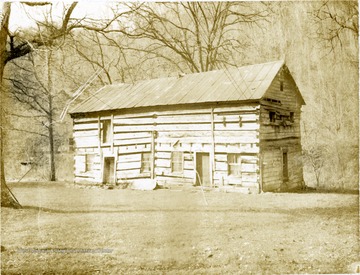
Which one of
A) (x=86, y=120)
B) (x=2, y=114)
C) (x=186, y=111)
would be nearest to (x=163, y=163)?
(x=186, y=111)

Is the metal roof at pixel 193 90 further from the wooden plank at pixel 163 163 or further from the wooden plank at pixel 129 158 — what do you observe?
the wooden plank at pixel 163 163

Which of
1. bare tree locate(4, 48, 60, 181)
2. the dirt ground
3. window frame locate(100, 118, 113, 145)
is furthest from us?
window frame locate(100, 118, 113, 145)

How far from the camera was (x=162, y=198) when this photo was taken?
11.9m

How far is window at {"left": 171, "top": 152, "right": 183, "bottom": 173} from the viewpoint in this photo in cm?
1480

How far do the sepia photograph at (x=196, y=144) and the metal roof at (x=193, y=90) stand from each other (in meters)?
0.10

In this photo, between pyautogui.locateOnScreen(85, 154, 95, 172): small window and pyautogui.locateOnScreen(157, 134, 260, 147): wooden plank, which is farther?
pyautogui.locateOnScreen(85, 154, 95, 172): small window

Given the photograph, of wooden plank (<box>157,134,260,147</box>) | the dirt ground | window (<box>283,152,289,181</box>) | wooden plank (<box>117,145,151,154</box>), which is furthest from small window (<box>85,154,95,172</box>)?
window (<box>283,152,289,181</box>)

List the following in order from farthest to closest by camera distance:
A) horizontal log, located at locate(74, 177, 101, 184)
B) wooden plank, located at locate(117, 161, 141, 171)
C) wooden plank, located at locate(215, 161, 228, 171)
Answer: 1. horizontal log, located at locate(74, 177, 101, 184)
2. wooden plank, located at locate(117, 161, 141, 171)
3. wooden plank, located at locate(215, 161, 228, 171)

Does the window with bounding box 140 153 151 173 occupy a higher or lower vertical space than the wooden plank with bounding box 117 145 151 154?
lower

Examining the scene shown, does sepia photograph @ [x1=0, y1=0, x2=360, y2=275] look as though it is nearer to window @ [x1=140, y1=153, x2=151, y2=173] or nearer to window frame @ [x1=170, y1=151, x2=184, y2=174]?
window frame @ [x1=170, y1=151, x2=184, y2=174]

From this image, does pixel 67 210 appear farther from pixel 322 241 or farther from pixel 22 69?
pixel 322 241

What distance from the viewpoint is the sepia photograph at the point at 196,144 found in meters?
5.77

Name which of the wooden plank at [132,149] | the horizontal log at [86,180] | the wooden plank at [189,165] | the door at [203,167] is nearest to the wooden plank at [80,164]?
the horizontal log at [86,180]

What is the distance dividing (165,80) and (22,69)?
378 inches
